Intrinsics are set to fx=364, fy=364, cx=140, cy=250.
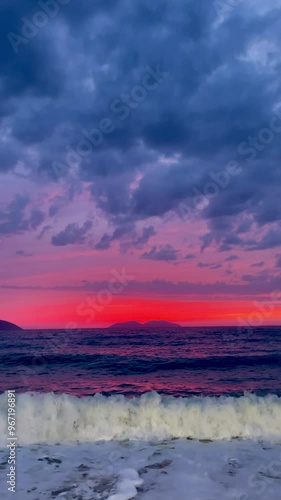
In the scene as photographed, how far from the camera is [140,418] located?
10.6 meters

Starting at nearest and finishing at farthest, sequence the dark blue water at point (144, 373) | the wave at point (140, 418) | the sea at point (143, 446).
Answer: the sea at point (143, 446)
the wave at point (140, 418)
the dark blue water at point (144, 373)

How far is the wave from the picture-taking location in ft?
Answer: 32.4

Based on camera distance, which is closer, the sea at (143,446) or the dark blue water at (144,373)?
the sea at (143,446)

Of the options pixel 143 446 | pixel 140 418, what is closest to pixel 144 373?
pixel 140 418

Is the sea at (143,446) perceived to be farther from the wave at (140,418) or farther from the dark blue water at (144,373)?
the dark blue water at (144,373)

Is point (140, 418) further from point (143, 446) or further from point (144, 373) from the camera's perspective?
point (144, 373)

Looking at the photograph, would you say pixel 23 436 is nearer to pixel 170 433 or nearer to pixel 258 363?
pixel 170 433

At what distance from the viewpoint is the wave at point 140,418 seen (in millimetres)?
9891

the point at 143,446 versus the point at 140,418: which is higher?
the point at 140,418

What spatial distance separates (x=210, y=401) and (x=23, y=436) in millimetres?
5544

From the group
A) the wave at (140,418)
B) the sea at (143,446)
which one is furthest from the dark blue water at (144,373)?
the wave at (140,418)

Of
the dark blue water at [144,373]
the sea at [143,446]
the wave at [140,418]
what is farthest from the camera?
the dark blue water at [144,373]

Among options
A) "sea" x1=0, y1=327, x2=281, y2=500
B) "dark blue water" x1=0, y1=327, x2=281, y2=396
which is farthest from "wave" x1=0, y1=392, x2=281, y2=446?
"dark blue water" x1=0, y1=327, x2=281, y2=396

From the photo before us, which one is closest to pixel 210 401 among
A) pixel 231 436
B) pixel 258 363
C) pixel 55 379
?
pixel 231 436
